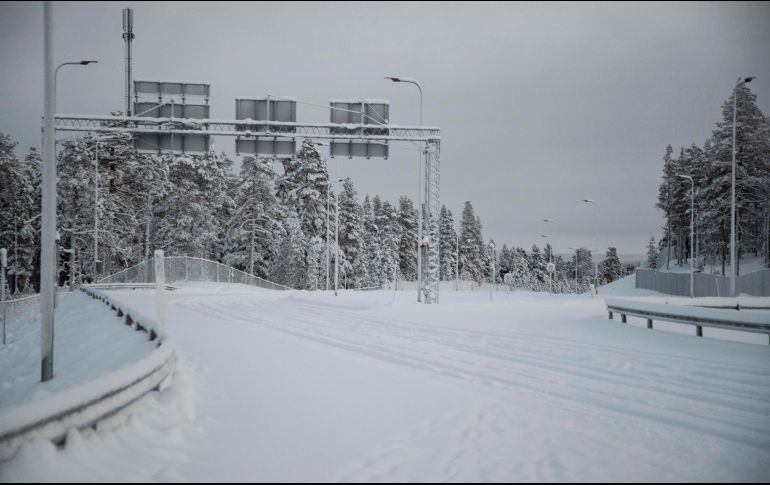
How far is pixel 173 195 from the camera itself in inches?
2188

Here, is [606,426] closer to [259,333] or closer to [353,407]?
[353,407]

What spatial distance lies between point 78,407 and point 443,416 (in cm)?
405

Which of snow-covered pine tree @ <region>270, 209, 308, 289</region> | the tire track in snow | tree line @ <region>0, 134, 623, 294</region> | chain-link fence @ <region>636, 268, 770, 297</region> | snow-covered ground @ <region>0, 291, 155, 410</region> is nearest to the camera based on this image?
the tire track in snow

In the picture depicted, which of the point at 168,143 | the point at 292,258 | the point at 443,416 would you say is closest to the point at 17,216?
the point at 292,258

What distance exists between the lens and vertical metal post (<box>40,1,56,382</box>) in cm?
1004

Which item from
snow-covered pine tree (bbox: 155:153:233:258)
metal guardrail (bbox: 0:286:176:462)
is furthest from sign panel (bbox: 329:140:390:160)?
snow-covered pine tree (bbox: 155:153:233:258)

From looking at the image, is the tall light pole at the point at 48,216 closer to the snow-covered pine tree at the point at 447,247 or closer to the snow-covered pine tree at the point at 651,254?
the snow-covered pine tree at the point at 447,247

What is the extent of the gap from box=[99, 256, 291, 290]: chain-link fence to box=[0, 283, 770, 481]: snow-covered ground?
36004mm

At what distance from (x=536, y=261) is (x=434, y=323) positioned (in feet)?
424

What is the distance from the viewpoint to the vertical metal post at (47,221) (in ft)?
32.9

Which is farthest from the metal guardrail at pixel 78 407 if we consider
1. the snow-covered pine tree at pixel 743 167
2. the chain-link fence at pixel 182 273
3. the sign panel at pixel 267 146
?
the snow-covered pine tree at pixel 743 167

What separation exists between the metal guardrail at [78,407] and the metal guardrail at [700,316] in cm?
1422

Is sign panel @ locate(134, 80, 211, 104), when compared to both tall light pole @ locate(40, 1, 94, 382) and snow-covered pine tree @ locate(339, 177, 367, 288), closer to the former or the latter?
tall light pole @ locate(40, 1, 94, 382)

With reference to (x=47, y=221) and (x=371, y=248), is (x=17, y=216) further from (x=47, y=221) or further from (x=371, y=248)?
(x=47, y=221)
